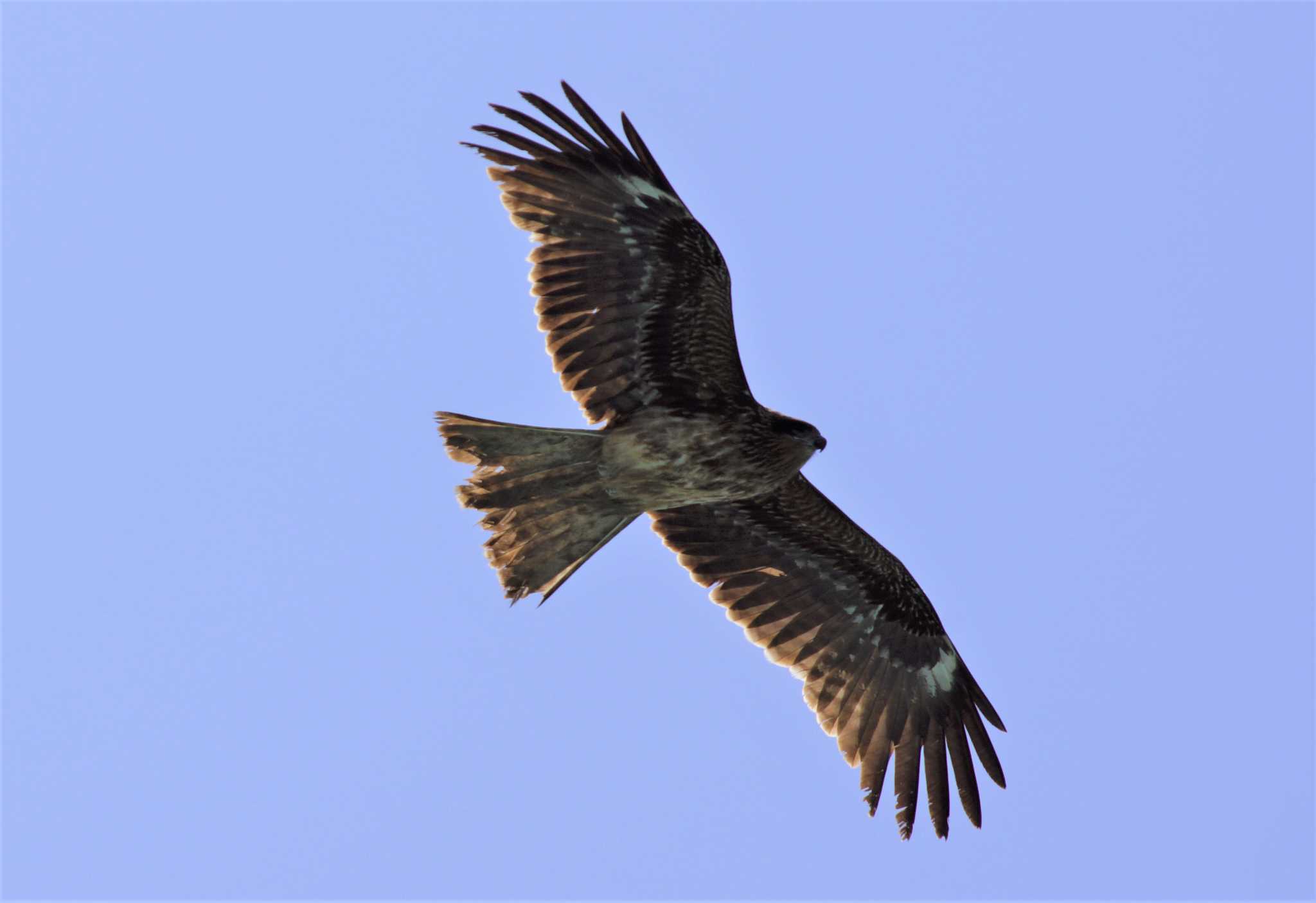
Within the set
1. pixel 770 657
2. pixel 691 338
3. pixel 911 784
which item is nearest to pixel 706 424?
pixel 691 338

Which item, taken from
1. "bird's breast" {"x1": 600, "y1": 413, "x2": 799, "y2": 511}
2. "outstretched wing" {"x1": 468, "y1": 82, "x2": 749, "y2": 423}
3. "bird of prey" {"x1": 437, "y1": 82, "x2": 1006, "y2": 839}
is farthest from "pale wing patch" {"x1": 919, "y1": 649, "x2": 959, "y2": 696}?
"outstretched wing" {"x1": 468, "y1": 82, "x2": 749, "y2": 423}

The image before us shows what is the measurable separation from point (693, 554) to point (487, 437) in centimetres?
227

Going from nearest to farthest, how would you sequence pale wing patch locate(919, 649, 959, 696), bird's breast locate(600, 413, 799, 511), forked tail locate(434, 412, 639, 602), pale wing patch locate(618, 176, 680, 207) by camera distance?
forked tail locate(434, 412, 639, 602) < pale wing patch locate(618, 176, 680, 207) < bird's breast locate(600, 413, 799, 511) < pale wing patch locate(919, 649, 959, 696)

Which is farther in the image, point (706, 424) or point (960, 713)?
point (960, 713)

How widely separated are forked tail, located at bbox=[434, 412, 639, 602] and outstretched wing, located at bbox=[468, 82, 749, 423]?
1.38 ft

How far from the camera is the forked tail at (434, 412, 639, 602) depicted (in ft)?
33.9

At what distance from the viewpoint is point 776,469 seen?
436 inches

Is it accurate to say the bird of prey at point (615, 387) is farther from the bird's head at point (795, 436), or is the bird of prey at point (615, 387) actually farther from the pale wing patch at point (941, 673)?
the pale wing patch at point (941, 673)

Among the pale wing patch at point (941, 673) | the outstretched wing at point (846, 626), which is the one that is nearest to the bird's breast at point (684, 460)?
the outstretched wing at point (846, 626)

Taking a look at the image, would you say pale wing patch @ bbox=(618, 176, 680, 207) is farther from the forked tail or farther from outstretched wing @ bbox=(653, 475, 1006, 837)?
outstretched wing @ bbox=(653, 475, 1006, 837)

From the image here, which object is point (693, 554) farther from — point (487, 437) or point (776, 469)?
point (487, 437)

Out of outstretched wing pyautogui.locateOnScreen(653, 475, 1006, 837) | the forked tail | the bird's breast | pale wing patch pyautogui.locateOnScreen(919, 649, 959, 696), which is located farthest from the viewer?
pale wing patch pyautogui.locateOnScreen(919, 649, 959, 696)

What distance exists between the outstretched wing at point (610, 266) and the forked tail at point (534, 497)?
0.42 m

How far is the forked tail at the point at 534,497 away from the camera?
10.3 metres
